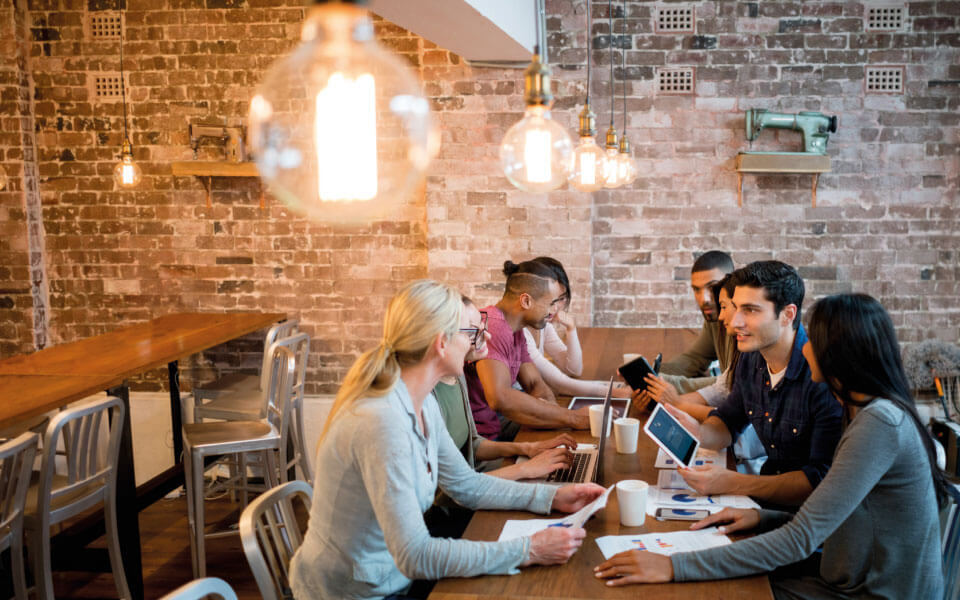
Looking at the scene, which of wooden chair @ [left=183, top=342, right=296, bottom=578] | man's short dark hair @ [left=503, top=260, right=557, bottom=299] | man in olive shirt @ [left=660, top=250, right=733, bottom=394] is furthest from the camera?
man in olive shirt @ [left=660, top=250, right=733, bottom=394]

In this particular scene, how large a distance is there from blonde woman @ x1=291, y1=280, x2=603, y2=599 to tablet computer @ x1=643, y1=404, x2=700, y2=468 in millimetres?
250

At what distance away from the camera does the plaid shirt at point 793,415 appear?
2.21 m

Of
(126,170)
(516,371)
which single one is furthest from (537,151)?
(126,170)

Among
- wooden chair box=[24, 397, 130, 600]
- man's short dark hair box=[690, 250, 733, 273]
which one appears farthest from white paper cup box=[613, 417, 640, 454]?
wooden chair box=[24, 397, 130, 600]

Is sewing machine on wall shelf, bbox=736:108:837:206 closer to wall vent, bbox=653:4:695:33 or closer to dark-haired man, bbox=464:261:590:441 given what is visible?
wall vent, bbox=653:4:695:33

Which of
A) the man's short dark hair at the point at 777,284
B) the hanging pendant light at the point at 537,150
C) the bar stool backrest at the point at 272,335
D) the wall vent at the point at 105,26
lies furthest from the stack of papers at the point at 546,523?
the wall vent at the point at 105,26

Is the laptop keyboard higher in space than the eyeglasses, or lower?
lower

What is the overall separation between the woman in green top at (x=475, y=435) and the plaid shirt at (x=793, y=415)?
0.58 metres

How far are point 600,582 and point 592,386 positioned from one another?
173 centimetres

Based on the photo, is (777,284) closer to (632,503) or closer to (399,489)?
(632,503)

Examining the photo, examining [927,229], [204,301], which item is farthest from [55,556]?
[927,229]

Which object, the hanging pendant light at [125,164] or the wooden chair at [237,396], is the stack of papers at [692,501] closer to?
the wooden chair at [237,396]

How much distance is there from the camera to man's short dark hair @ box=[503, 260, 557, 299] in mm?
3164

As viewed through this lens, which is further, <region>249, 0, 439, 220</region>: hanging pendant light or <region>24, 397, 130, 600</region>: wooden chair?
<region>24, 397, 130, 600</region>: wooden chair
